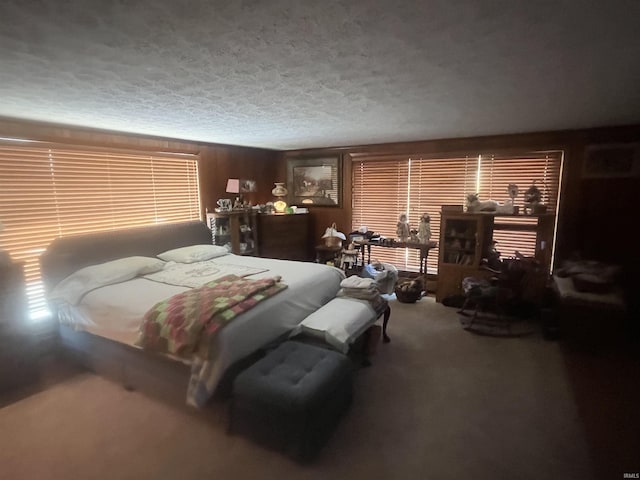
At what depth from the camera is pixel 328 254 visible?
5598 mm

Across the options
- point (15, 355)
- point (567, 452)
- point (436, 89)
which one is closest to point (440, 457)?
point (567, 452)

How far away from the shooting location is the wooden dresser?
520 cm

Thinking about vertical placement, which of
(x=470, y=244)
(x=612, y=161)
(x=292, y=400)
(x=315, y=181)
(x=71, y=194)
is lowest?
(x=292, y=400)

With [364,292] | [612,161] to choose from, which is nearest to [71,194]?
[364,292]

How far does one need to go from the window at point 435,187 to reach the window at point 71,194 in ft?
9.15

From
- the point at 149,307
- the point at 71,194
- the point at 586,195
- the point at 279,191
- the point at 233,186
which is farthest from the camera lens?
the point at 279,191

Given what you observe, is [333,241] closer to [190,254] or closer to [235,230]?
[235,230]

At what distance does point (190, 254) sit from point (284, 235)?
1.70 metres

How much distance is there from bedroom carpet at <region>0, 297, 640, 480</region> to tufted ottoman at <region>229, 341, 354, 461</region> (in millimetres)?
92

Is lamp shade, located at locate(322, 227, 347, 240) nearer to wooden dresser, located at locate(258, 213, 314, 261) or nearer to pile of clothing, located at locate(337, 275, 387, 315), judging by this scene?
wooden dresser, located at locate(258, 213, 314, 261)

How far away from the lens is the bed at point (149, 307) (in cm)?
225

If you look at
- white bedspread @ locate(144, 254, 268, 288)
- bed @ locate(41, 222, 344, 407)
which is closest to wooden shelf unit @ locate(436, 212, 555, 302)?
bed @ locate(41, 222, 344, 407)

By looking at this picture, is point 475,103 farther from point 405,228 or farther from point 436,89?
point 405,228

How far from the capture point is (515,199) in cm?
428
